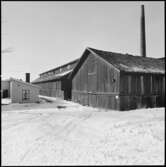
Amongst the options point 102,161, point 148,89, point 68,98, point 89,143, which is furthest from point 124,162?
point 68,98

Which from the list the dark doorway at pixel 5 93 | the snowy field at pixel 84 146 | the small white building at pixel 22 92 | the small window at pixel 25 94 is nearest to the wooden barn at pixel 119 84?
the snowy field at pixel 84 146

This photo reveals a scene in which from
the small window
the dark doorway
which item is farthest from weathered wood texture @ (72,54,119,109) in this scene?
the dark doorway

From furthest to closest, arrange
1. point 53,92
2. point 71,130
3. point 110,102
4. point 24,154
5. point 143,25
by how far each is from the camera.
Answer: point 53,92 → point 143,25 → point 110,102 → point 71,130 → point 24,154

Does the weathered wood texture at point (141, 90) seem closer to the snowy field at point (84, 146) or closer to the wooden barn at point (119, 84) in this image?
the wooden barn at point (119, 84)

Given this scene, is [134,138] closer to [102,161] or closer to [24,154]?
[102,161]

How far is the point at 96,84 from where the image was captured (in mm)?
18078

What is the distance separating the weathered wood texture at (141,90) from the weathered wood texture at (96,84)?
2.49 ft

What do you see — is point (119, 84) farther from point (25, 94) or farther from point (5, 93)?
point (5, 93)

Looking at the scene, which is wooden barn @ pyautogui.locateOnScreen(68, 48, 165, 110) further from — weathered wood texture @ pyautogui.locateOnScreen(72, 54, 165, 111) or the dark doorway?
the dark doorway

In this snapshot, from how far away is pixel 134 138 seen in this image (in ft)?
22.2

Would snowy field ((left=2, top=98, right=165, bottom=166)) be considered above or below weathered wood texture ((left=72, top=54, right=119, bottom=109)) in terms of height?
below

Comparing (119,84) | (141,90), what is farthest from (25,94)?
(141,90)

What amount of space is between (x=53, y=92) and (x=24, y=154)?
26.5 meters

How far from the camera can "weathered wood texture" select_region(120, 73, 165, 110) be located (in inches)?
594
